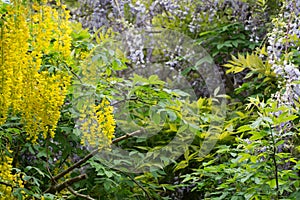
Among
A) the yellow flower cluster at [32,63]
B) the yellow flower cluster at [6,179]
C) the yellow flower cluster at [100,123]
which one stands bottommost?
the yellow flower cluster at [6,179]

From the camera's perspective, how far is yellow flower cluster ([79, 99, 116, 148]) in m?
2.30

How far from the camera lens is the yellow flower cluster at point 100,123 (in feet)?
7.54

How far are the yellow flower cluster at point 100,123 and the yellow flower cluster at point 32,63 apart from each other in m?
0.25

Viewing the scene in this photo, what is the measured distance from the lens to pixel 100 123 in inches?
91.7

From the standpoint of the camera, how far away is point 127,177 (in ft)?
9.78

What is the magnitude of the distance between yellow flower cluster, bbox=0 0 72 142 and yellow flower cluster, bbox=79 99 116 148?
25cm

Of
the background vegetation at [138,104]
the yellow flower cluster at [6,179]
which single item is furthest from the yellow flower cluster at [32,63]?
the yellow flower cluster at [6,179]

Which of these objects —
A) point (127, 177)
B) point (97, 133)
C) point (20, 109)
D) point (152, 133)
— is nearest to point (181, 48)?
point (152, 133)

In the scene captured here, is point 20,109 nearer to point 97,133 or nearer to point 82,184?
point 97,133

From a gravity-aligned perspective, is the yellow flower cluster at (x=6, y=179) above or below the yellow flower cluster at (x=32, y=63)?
below

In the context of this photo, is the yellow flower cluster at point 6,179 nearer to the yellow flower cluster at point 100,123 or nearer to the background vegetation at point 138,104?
the background vegetation at point 138,104

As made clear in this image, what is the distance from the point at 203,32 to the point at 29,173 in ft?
6.32

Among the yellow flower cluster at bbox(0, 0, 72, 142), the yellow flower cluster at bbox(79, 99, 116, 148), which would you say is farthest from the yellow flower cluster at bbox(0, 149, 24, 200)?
the yellow flower cluster at bbox(79, 99, 116, 148)

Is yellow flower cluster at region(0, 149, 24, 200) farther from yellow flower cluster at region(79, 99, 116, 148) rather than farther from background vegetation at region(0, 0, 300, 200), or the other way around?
yellow flower cluster at region(79, 99, 116, 148)
